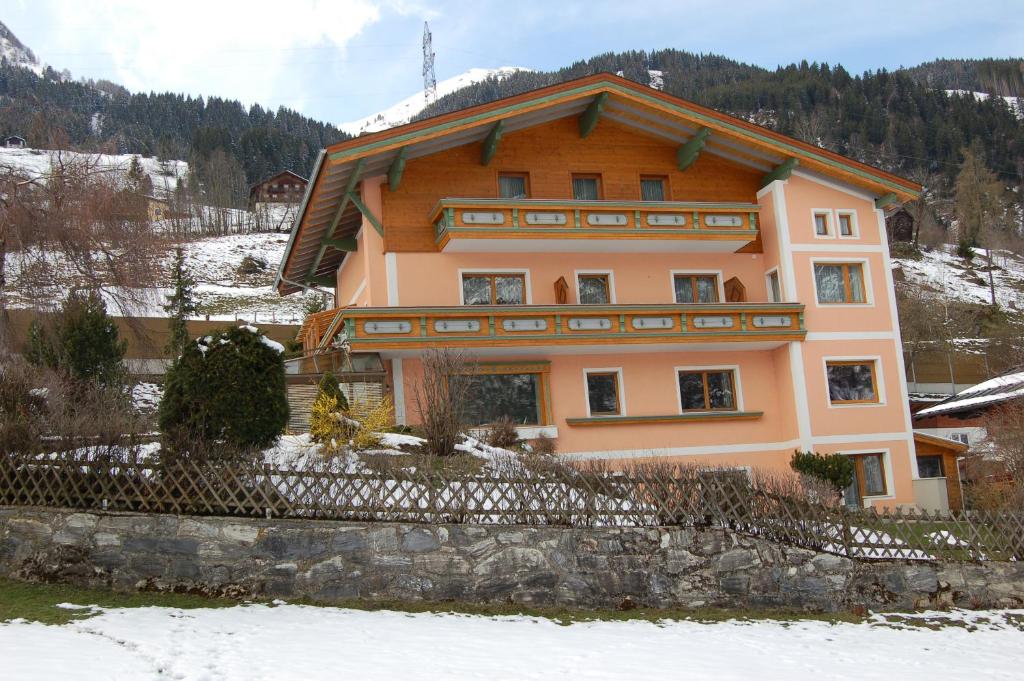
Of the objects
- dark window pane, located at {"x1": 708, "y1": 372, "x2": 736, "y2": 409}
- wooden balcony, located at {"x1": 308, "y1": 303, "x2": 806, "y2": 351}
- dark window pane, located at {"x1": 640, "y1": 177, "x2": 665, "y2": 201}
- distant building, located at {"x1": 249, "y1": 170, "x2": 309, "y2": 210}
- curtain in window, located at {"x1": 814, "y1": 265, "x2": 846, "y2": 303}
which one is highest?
distant building, located at {"x1": 249, "y1": 170, "x2": 309, "y2": 210}

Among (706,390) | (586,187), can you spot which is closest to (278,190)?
(586,187)

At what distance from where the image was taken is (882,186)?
29.4 m

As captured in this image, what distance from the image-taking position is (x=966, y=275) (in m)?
95.1

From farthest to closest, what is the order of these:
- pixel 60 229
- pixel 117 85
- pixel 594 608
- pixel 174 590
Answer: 1. pixel 117 85
2. pixel 60 229
3. pixel 594 608
4. pixel 174 590

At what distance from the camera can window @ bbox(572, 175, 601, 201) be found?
29219 mm

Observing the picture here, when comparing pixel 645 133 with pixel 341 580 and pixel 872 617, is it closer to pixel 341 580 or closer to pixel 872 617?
pixel 872 617

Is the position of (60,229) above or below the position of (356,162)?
below

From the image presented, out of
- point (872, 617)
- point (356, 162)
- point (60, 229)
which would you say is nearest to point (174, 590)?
point (60, 229)

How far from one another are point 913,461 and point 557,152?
47.6ft

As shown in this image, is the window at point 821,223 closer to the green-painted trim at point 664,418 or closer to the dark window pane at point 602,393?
the green-painted trim at point 664,418

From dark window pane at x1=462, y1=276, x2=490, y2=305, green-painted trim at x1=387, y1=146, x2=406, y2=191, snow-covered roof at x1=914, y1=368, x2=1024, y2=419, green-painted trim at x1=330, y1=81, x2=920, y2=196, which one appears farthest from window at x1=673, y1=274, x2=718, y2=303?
snow-covered roof at x1=914, y1=368, x2=1024, y2=419

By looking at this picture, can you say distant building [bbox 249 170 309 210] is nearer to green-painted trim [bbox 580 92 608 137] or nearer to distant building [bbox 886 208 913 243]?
distant building [bbox 886 208 913 243]

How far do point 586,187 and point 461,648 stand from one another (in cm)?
1974

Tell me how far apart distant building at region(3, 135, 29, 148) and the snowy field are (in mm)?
8008
